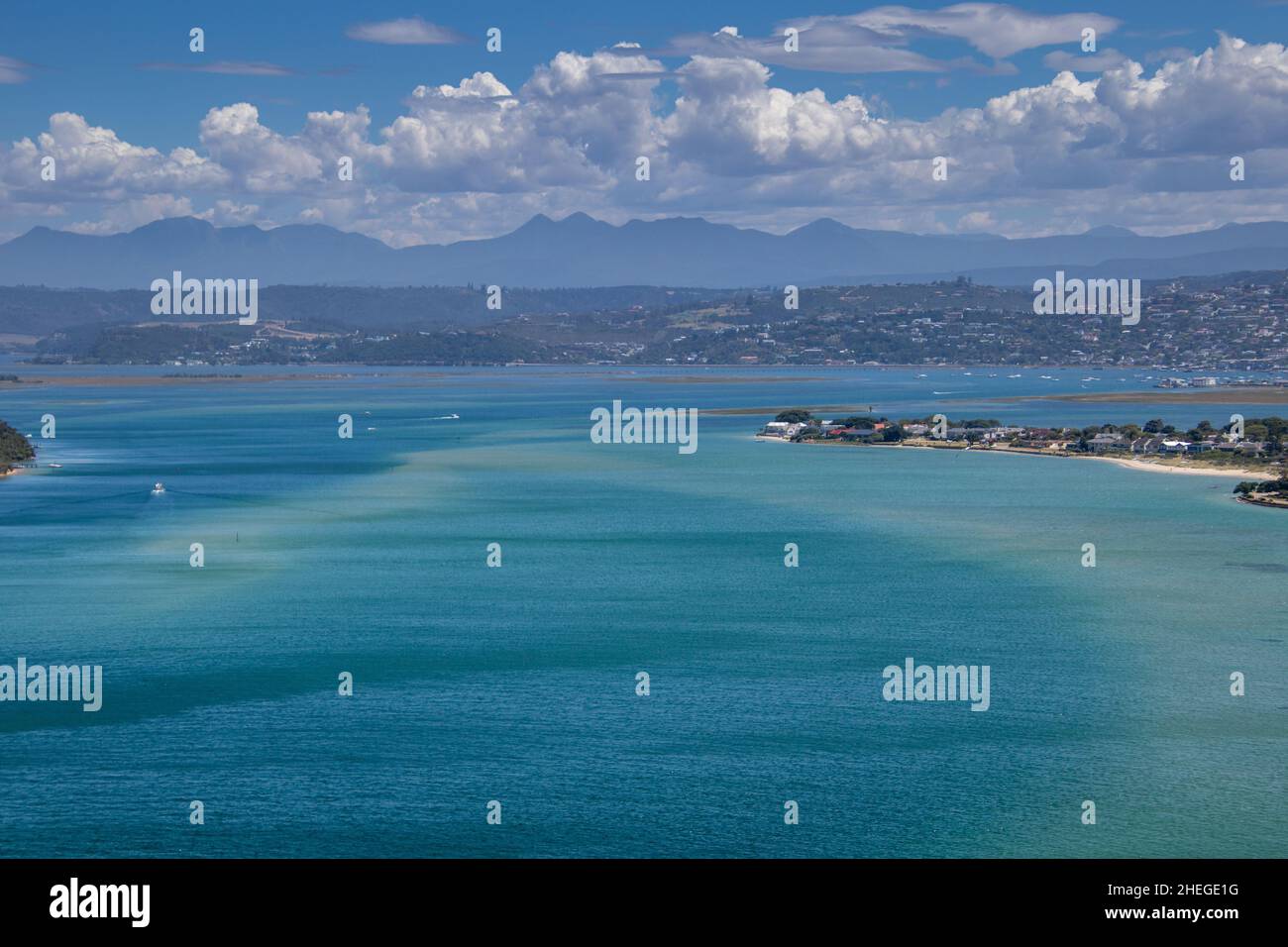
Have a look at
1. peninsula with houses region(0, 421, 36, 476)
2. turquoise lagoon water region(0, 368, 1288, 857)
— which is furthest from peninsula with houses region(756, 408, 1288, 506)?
peninsula with houses region(0, 421, 36, 476)

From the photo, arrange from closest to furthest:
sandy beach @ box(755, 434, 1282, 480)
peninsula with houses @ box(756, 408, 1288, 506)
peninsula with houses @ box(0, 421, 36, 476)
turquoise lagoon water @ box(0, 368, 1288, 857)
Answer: turquoise lagoon water @ box(0, 368, 1288, 857) < sandy beach @ box(755, 434, 1282, 480) < peninsula with houses @ box(756, 408, 1288, 506) < peninsula with houses @ box(0, 421, 36, 476)

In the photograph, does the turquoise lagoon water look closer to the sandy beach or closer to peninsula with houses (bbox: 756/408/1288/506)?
the sandy beach

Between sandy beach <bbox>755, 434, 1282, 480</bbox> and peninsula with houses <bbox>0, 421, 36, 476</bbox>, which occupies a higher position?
peninsula with houses <bbox>0, 421, 36, 476</bbox>

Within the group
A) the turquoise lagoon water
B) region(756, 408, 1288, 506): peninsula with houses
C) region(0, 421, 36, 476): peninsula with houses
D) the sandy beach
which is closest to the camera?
the turquoise lagoon water

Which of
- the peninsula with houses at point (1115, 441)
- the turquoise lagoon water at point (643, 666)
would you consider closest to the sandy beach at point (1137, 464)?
the peninsula with houses at point (1115, 441)

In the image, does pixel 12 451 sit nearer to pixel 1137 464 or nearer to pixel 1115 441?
pixel 1137 464
